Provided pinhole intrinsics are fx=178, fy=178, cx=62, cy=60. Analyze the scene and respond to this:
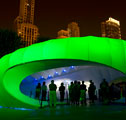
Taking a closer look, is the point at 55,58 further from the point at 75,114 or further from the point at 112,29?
the point at 112,29

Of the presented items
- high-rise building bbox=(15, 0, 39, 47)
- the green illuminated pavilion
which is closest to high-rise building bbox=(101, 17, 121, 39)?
high-rise building bbox=(15, 0, 39, 47)

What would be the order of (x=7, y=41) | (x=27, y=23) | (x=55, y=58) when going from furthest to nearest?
1. (x=27, y=23)
2. (x=7, y=41)
3. (x=55, y=58)

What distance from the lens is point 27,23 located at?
154875 mm

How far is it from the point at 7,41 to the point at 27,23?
128003mm

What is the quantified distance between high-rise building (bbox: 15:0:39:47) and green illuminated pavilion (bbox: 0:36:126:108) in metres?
106

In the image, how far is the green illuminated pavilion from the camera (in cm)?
1076

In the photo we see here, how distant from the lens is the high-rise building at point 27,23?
133250 mm

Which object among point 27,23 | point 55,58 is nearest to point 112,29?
point 27,23

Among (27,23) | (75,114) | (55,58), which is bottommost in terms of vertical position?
(75,114)

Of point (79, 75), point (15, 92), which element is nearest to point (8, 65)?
point (15, 92)

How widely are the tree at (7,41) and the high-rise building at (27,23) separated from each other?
3379 inches

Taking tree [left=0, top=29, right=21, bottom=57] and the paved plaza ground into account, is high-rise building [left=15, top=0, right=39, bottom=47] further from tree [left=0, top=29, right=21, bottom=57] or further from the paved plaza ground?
the paved plaza ground

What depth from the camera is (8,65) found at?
514 inches

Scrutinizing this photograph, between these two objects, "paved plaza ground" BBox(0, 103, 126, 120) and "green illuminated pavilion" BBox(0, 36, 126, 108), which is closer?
"paved plaza ground" BBox(0, 103, 126, 120)
